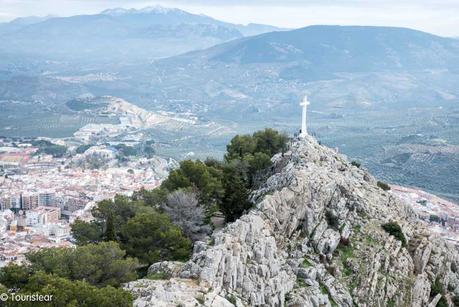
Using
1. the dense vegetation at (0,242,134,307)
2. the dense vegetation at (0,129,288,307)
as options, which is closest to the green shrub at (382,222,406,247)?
the dense vegetation at (0,129,288,307)

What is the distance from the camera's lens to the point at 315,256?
27844mm

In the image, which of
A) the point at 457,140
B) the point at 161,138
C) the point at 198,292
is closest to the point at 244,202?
the point at 198,292

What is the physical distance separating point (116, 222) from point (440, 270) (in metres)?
16.4

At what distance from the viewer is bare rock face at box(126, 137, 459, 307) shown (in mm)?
22078

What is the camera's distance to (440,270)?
3100 centimetres

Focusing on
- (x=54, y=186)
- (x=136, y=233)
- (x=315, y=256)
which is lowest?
(x=54, y=186)

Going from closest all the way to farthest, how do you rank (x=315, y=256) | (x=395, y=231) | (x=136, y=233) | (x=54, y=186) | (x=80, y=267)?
(x=80, y=267)
(x=315, y=256)
(x=136, y=233)
(x=395, y=231)
(x=54, y=186)

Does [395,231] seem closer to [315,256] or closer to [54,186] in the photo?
[315,256]

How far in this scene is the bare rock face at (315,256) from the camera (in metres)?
22.1

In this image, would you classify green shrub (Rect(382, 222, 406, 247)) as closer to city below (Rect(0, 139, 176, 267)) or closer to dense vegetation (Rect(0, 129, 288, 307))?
dense vegetation (Rect(0, 129, 288, 307))

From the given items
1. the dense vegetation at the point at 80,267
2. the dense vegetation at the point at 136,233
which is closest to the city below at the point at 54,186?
the dense vegetation at the point at 136,233

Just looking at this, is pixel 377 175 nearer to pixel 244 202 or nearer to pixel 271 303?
pixel 244 202

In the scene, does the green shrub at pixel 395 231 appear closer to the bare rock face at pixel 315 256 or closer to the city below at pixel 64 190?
the bare rock face at pixel 315 256

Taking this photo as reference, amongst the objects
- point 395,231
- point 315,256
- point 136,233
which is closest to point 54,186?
point 136,233
